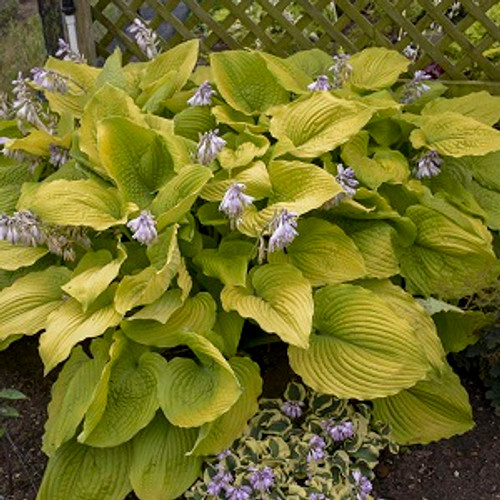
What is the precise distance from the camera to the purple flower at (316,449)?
8.61ft

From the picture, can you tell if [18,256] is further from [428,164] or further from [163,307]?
[428,164]

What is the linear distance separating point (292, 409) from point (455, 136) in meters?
1.30

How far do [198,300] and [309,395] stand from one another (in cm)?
50

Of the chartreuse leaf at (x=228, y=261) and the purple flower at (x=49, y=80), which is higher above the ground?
the purple flower at (x=49, y=80)

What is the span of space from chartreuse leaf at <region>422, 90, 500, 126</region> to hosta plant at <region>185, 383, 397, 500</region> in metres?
1.46

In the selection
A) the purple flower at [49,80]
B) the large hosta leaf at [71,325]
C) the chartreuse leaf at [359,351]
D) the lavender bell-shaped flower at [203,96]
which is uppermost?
the purple flower at [49,80]

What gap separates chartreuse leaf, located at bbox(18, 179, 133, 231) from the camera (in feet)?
9.43

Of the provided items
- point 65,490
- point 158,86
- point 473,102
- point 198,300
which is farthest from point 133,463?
point 473,102

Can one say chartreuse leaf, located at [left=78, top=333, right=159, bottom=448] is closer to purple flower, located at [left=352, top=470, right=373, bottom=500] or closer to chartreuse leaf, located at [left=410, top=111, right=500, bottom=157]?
purple flower, located at [left=352, top=470, right=373, bottom=500]

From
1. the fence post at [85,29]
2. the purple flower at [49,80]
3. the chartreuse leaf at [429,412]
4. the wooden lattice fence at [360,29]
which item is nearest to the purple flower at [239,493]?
the chartreuse leaf at [429,412]

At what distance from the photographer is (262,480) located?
251 centimetres

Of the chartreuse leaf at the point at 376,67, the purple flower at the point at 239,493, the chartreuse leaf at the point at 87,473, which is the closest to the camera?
the purple flower at the point at 239,493

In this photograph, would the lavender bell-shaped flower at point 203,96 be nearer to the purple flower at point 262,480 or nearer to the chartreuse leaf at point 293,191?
the chartreuse leaf at point 293,191

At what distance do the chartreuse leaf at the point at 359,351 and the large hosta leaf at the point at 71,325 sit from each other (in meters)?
0.60
